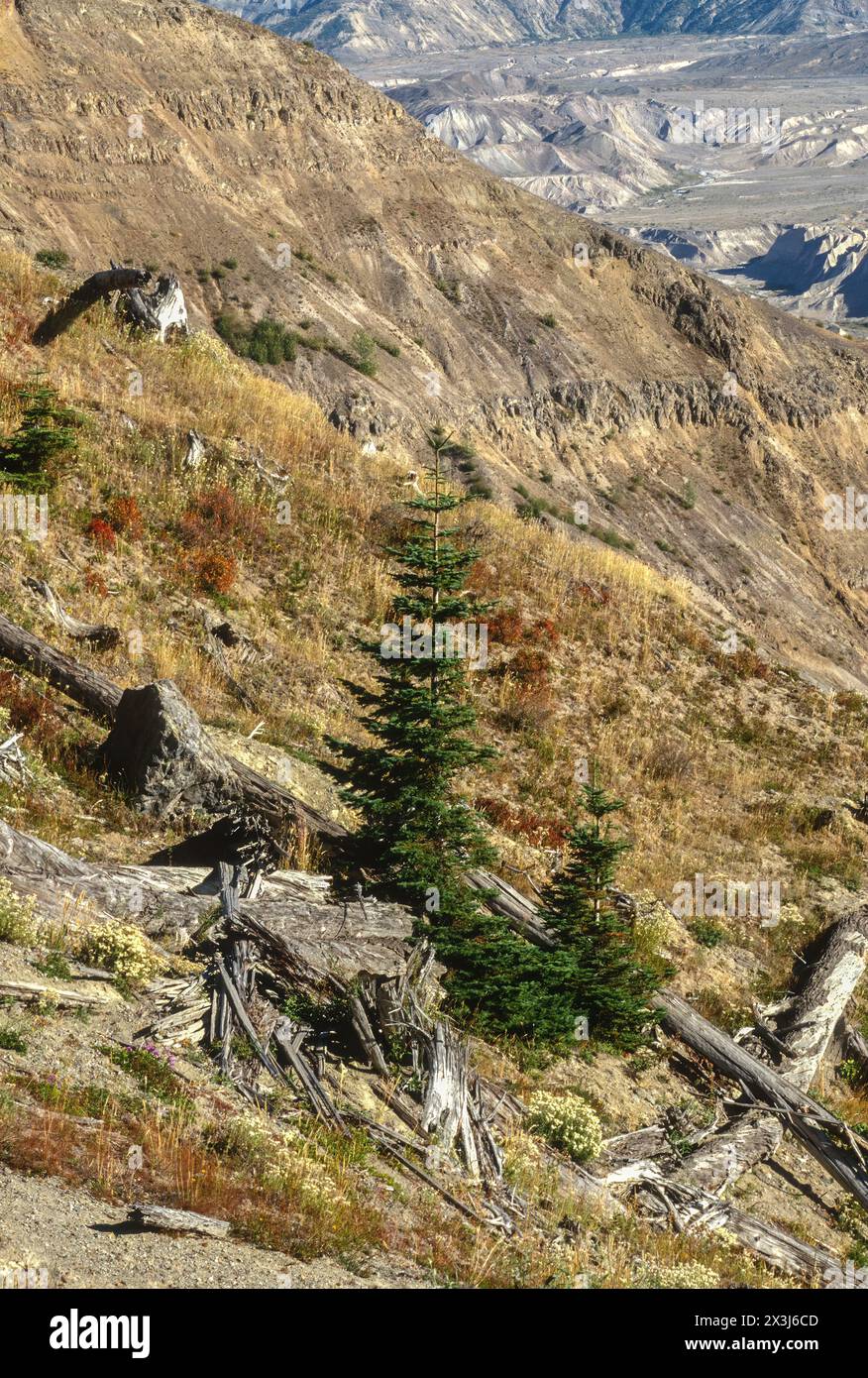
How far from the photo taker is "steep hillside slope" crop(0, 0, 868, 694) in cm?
4628

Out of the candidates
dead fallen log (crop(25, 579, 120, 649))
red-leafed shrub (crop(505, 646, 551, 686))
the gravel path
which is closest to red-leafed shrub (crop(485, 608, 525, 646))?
red-leafed shrub (crop(505, 646, 551, 686))

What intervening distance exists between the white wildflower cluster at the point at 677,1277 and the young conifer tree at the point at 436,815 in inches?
96.2

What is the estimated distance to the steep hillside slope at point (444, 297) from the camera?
46281mm

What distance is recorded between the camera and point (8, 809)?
30.0 feet

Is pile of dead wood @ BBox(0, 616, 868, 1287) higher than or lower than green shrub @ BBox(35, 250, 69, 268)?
lower

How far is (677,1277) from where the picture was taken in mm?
6477

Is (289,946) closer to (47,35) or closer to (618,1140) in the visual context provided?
(618,1140)

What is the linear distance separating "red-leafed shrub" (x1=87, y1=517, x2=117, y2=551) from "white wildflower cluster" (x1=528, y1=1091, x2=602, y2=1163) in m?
9.38

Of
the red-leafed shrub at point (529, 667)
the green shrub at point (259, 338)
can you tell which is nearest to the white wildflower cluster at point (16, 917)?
the red-leafed shrub at point (529, 667)

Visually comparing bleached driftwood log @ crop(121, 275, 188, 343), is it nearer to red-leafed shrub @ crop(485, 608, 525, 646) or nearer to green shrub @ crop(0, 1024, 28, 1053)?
red-leafed shrub @ crop(485, 608, 525, 646)

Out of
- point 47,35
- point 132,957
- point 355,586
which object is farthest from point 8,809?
point 47,35

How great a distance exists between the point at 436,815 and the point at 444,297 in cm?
4961

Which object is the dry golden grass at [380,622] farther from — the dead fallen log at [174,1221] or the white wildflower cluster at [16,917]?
the dead fallen log at [174,1221]

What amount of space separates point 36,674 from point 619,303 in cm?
5567
